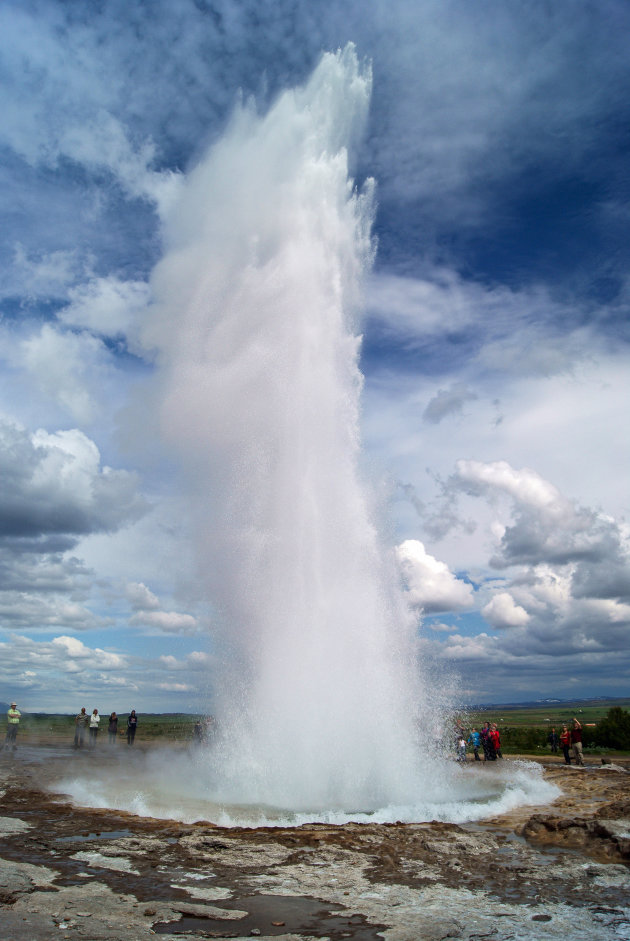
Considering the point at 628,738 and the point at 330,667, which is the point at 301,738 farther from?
the point at 628,738

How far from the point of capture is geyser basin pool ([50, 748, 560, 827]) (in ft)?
36.0

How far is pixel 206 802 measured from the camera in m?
12.4

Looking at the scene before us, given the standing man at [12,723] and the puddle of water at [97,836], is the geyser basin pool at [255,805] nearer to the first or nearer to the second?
the puddle of water at [97,836]

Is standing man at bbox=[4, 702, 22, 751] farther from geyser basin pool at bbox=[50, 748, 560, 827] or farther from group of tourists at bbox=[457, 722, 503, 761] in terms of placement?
group of tourists at bbox=[457, 722, 503, 761]

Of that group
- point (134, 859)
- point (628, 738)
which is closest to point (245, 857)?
point (134, 859)

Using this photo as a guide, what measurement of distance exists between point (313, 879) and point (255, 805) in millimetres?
5151

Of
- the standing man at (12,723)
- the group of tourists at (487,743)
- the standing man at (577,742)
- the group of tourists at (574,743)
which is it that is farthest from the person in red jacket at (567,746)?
the standing man at (12,723)

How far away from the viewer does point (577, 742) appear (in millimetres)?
21125

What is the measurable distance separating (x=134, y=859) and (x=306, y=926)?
3.22 metres

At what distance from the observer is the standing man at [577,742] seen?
821 inches

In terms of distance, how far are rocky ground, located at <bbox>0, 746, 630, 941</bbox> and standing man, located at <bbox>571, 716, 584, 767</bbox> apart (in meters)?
11.0

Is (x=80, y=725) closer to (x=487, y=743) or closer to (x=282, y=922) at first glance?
(x=487, y=743)

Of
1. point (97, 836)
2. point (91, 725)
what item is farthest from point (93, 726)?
point (97, 836)

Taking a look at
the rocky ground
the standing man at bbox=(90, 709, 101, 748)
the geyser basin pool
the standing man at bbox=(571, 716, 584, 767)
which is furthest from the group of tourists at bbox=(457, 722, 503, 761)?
the standing man at bbox=(90, 709, 101, 748)
